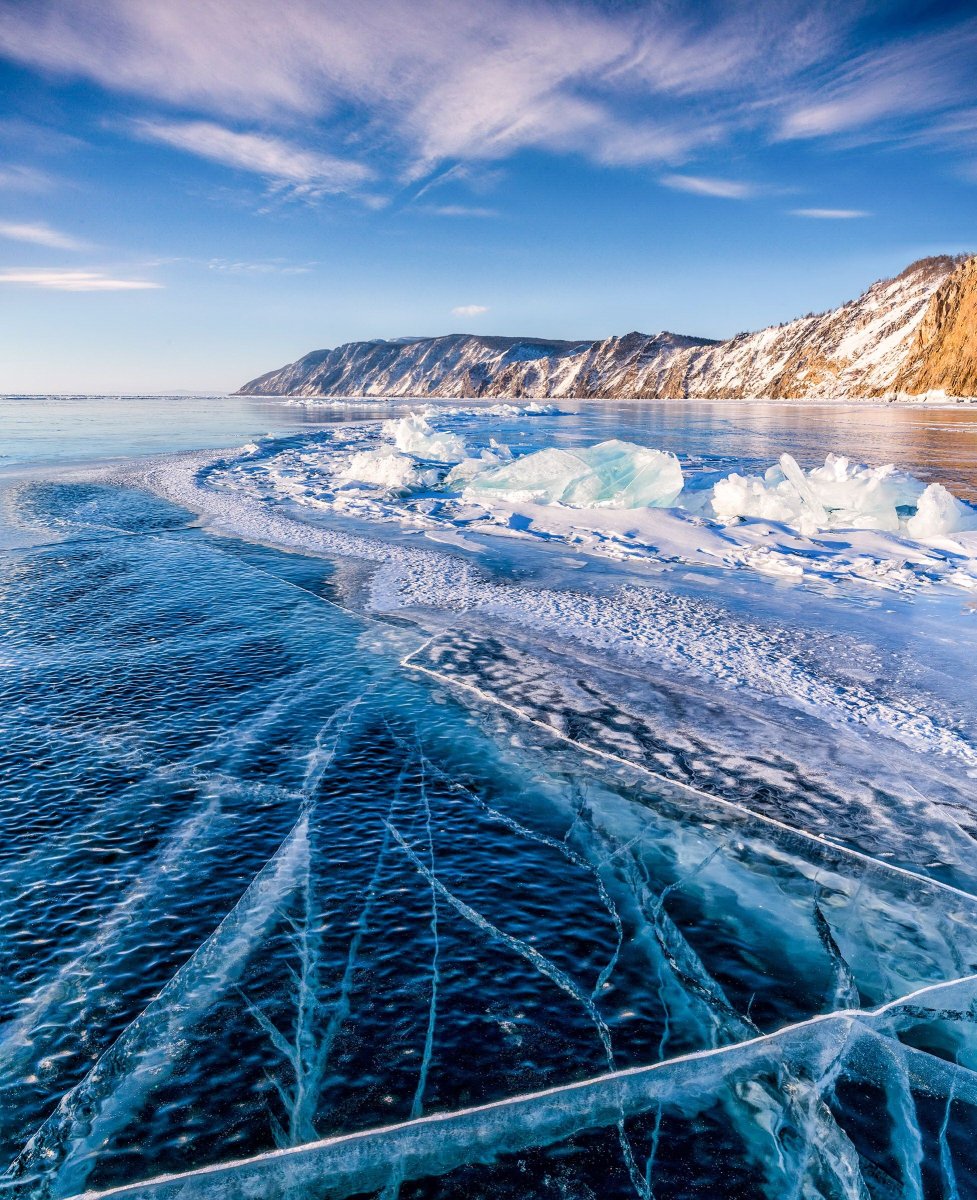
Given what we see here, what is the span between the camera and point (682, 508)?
41.7 feet

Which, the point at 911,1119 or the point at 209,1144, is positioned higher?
the point at 209,1144

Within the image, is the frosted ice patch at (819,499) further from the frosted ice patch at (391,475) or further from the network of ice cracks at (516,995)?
the network of ice cracks at (516,995)

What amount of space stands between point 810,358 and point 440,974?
12745 centimetres

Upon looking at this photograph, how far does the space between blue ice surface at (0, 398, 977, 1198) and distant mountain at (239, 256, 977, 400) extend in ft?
290

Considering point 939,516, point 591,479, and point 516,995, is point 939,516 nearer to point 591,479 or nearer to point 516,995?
point 591,479

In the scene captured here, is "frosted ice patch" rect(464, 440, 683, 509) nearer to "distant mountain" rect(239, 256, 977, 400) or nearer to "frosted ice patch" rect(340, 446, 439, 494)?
"frosted ice patch" rect(340, 446, 439, 494)

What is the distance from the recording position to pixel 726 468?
60.7ft

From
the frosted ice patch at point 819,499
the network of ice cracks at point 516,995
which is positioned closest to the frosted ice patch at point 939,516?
the frosted ice patch at point 819,499

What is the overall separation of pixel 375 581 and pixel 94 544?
5.10 meters

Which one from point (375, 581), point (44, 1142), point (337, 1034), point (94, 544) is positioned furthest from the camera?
point (94, 544)

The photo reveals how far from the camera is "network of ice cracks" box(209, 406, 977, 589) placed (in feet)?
31.6

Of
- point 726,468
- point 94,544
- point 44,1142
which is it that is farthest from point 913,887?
point 726,468

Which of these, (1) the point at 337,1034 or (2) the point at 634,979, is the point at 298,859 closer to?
(1) the point at 337,1034

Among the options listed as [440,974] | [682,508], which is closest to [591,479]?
[682,508]
